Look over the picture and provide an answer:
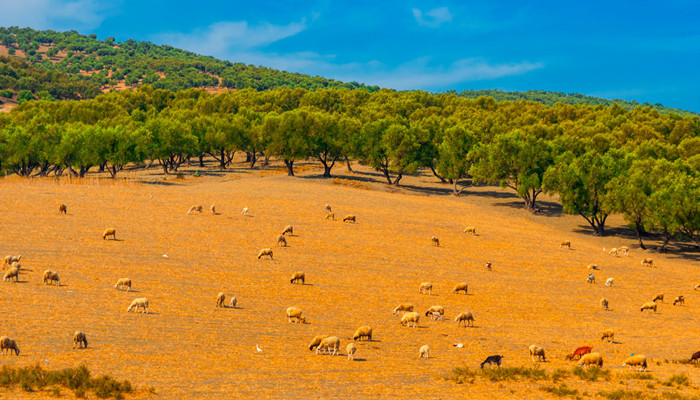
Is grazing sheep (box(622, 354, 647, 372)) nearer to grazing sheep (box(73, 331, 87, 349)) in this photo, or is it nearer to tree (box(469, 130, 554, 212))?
grazing sheep (box(73, 331, 87, 349))

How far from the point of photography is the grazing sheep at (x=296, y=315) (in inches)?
1330

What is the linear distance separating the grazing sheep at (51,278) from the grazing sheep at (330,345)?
1859 centimetres

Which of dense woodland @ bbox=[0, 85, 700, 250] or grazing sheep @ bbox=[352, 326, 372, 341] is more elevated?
dense woodland @ bbox=[0, 85, 700, 250]

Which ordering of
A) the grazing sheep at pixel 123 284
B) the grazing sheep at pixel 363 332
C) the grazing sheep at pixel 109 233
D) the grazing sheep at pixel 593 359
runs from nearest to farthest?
the grazing sheep at pixel 593 359
the grazing sheep at pixel 363 332
the grazing sheep at pixel 123 284
the grazing sheep at pixel 109 233

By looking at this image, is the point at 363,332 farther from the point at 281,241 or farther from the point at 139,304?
the point at 281,241

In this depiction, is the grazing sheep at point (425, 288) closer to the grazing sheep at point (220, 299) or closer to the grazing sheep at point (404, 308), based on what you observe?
the grazing sheep at point (404, 308)

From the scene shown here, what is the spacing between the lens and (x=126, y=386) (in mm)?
22000

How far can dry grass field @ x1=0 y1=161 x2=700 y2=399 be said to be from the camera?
2575 centimetres

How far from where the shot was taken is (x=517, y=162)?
9550cm

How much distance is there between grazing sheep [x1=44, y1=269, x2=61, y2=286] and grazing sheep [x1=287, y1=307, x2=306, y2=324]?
15074mm

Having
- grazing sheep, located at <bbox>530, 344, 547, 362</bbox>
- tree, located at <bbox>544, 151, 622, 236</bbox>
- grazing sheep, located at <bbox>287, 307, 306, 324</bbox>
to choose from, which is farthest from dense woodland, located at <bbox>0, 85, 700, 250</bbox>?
grazing sheep, located at <bbox>287, 307, 306, 324</bbox>

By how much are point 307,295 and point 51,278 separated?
1651 centimetres

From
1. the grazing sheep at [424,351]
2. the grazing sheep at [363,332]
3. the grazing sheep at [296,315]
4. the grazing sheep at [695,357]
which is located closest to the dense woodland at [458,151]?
the grazing sheep at [695,357]

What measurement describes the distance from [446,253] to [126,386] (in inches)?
1578
